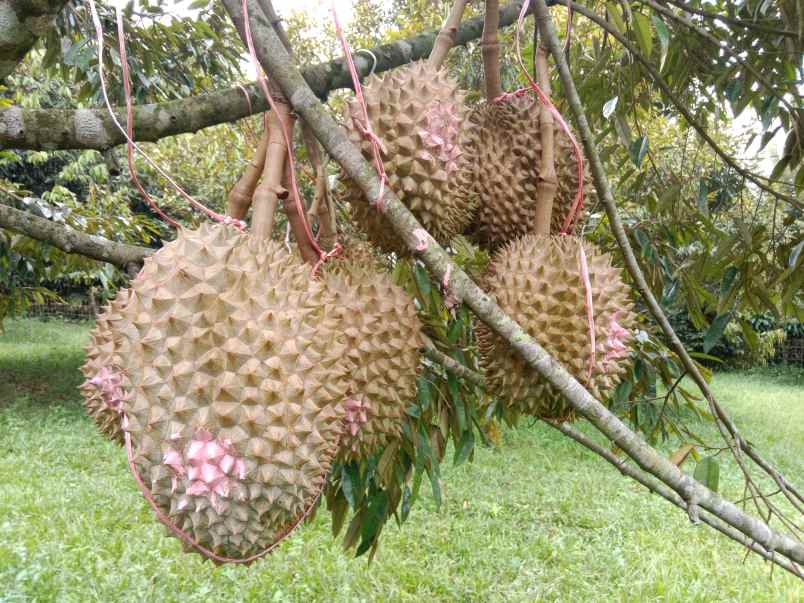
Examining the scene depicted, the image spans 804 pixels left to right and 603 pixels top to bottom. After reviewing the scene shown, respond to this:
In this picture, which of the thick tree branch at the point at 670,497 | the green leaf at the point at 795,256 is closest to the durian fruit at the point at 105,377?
the thick tree branch at the point at 670,497

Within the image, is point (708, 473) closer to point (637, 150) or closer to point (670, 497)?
point (670, 497)

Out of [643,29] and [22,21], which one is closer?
[22,21]

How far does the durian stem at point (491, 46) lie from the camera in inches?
45.6

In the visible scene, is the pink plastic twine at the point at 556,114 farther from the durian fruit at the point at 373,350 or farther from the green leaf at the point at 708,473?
the green leaf at the point at 708,473

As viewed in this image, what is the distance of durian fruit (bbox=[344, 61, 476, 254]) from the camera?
1077 millimetres

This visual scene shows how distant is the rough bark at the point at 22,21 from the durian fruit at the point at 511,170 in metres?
0.73

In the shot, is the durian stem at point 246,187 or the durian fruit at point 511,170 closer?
the durian stem at point 246,187

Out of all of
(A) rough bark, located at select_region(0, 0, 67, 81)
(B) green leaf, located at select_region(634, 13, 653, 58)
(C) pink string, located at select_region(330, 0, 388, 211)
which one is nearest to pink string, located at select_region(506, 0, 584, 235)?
(C) pink string, located at select_region(330, 0, 388, 211)

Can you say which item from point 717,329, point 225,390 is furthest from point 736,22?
point 225,390

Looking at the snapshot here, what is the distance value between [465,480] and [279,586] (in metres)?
2.26

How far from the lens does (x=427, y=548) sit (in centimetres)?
406

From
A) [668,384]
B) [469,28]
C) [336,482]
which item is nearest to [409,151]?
[469,28]

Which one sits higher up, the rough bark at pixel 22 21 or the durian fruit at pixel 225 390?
the rough bark at pixel 22 21

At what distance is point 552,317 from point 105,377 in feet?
2.22
